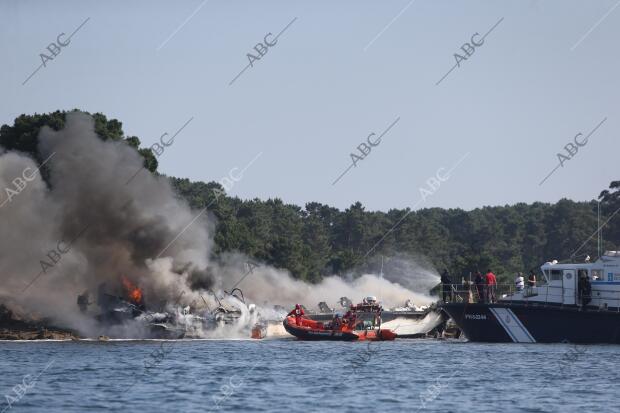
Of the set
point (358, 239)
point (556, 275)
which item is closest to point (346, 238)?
point (358, 239)

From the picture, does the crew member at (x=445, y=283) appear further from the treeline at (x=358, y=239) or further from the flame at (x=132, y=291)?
the treeline at (x=358, y=239)

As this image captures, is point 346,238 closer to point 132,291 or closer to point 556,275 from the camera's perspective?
point 132,291

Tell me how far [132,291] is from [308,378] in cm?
3249

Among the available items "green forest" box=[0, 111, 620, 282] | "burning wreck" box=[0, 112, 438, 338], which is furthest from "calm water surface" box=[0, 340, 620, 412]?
"green forest" box=[0, 111, 620, 282]

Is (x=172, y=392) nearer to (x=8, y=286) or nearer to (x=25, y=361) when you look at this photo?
(x=25, y=361)

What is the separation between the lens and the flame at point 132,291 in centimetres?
8100

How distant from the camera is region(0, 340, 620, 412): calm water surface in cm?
4344

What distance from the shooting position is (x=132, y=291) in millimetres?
81812

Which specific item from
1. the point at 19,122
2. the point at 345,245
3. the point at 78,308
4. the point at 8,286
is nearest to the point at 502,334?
the point at 78,308

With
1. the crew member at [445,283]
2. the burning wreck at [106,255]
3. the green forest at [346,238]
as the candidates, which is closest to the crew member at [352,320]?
the crew member at [445,283]

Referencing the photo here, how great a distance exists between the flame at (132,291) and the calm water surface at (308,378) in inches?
384

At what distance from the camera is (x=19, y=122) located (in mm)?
99688

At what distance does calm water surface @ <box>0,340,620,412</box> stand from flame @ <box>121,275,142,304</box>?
9.76 m

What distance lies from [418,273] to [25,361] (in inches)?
3740
